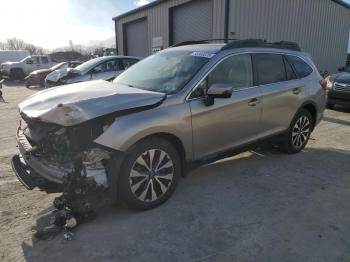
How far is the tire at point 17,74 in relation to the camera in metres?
24.8

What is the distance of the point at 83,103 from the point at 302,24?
16.2 meters

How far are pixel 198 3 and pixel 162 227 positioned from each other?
13917 mm

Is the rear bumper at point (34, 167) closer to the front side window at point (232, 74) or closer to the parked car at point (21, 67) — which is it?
the front side window at point (232, 74)

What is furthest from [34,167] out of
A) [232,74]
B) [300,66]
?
[300,66]

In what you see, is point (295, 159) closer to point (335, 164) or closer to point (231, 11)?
point (335, 164)

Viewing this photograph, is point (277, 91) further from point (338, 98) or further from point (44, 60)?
point (44, 60)

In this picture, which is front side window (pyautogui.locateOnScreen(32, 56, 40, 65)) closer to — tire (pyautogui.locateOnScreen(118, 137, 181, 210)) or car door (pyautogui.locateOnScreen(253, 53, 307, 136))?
car door (pyautogui.locateOnScreen(253, 53, 307, 136))

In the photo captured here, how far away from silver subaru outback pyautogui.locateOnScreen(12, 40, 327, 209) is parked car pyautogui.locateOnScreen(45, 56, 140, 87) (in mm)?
5837

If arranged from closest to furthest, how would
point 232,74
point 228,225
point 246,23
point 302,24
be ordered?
point 228,225
point 232,74
point 246,23
point 302,24

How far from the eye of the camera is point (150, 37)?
63.8ft

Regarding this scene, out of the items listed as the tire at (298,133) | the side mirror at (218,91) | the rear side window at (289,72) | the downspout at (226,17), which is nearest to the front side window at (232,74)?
the side mirror at (218,91)

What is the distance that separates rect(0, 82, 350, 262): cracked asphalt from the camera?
10.2 feet

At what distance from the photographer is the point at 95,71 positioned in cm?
1077

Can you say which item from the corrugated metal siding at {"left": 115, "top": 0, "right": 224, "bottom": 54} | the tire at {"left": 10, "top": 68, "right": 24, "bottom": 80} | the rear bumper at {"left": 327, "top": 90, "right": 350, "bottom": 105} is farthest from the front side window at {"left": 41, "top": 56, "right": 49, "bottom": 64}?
the rear bumper at {"left": 327, "top": 90, "right": 350, "bottom": 105}
